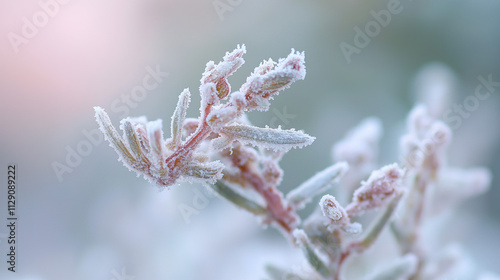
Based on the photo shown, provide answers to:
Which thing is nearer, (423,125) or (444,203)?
(423,125)

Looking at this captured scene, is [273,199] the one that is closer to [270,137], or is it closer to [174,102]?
[270,137]

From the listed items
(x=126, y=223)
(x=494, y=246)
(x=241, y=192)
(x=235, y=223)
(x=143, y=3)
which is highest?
(x=143, y=3)

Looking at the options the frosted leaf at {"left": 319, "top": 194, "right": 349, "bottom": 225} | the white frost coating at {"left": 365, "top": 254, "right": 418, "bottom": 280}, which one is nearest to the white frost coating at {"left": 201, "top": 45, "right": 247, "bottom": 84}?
the frosted leaf at {"left": 319, "top": 194, "right": 349, "bottom": 225}

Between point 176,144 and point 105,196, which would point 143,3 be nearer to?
point 105,196

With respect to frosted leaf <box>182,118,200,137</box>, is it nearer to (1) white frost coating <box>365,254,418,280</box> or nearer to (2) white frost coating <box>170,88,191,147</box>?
(2) white frost coating <box>170,88,191,147</box>

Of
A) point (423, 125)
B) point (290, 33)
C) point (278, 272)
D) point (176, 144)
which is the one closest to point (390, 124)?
point (290, 33)

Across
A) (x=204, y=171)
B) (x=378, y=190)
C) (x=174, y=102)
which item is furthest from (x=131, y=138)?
(x=174, y=102)
